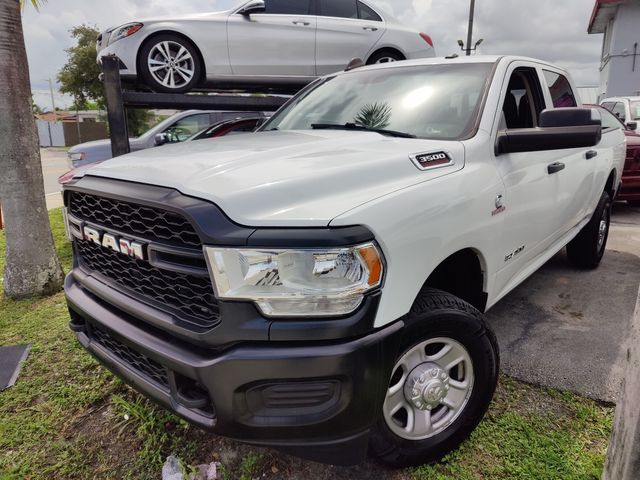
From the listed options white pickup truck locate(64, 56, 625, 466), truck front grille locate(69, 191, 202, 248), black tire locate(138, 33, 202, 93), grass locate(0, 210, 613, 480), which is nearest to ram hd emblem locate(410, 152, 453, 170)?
white pickup truck locate(64, 56, 625, 466)

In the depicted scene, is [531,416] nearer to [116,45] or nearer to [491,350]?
[491,350]

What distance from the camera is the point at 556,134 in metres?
2.31

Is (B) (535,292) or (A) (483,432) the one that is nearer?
(A) (483,432)

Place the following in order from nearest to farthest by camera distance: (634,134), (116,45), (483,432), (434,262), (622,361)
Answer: (434,262) → (483,432) → (622,361) → (116,45) → (634,134)

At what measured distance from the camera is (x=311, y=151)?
2162mm

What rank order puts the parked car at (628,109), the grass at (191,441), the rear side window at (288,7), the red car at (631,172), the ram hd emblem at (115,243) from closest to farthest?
the ram hd emblem at (115,243)
the grass at (191,441)
the rear side window at (288,7)
the red car at (631,172)
the parked car at (628,109)

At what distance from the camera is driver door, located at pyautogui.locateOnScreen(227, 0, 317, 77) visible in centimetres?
568

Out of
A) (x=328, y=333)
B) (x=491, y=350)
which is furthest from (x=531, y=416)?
(x=328, y=333)

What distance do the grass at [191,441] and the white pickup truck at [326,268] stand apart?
0.76 feet

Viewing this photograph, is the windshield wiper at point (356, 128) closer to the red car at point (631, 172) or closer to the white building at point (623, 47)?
the red car at point (631, 172)

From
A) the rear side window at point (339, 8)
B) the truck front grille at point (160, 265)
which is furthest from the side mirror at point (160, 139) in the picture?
the truck front grille at point (160, 265)

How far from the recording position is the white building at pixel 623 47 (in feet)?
77.0

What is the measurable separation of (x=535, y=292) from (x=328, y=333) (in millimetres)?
3168

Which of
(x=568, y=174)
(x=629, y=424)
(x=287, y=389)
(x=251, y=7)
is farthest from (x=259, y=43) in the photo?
(x=629, y=424)
